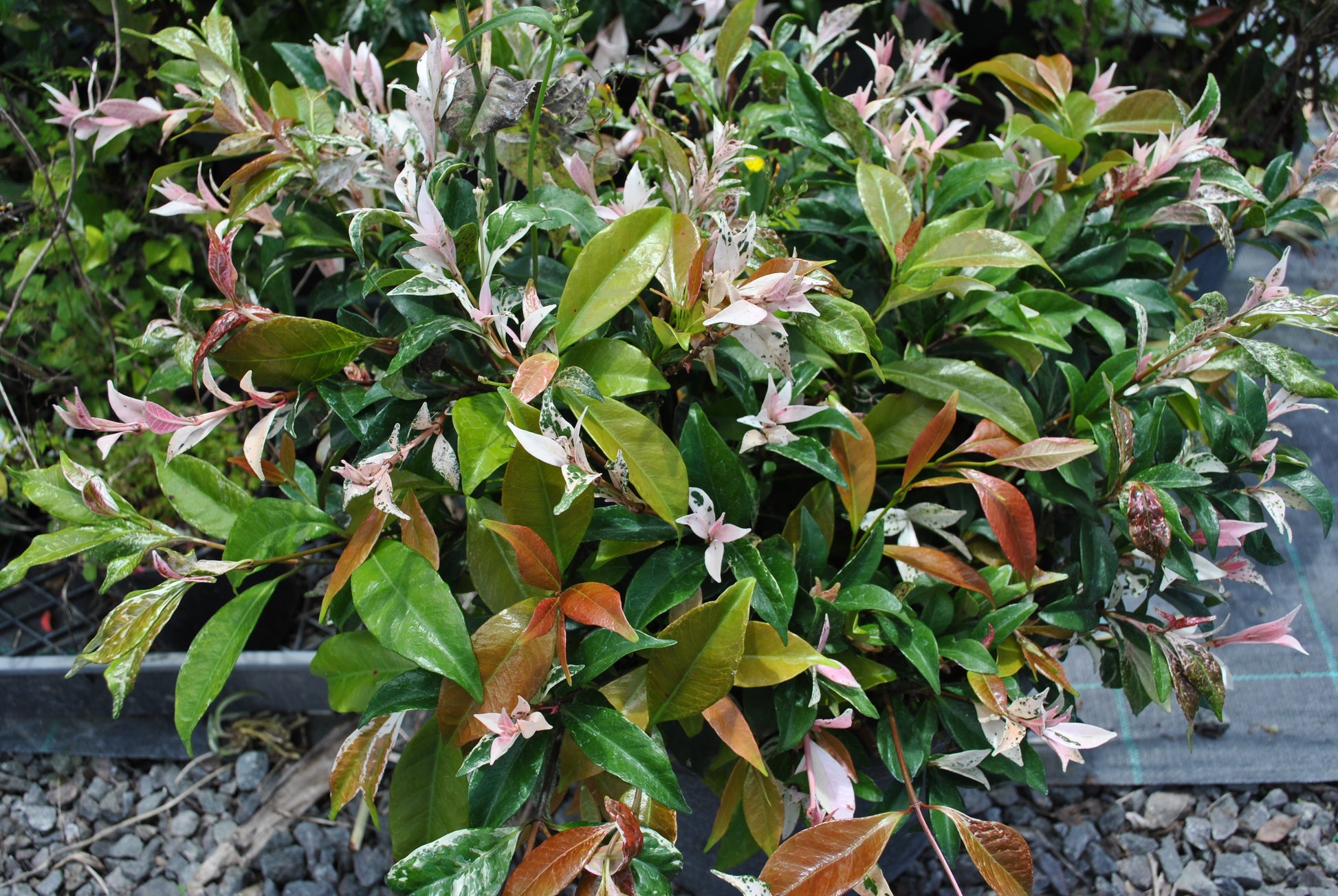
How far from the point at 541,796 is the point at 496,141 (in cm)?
59

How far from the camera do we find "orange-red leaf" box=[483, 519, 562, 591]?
0.69 m

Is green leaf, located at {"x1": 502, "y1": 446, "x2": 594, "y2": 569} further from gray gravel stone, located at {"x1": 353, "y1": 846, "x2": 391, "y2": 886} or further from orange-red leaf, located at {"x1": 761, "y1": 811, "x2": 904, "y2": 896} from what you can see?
gray gravel stone, located at {"x1": 353, "y1": 846, "x2": 391, "y2": 886}

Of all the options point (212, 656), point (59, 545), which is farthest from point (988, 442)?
point (59, 545)

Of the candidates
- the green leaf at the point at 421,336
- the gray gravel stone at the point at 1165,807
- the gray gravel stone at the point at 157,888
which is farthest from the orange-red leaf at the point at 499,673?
the gray gravel stone at the point at 1165,807

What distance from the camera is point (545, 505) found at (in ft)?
2.40

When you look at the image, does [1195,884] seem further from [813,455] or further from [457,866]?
[457,866]

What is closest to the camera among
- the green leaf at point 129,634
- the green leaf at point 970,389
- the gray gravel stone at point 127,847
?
the green leaf at point 129,634

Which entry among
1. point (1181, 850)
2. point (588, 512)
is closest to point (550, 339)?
point (588, 512)

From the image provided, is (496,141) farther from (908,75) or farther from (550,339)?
(908,75)

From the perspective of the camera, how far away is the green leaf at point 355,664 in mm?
868

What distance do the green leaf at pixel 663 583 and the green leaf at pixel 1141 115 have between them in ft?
2.38

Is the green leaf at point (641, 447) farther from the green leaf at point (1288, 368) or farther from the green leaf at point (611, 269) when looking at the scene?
the green leaf at point (1288, 368)

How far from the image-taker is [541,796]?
0.79 metres

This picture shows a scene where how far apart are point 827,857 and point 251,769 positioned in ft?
3.99
